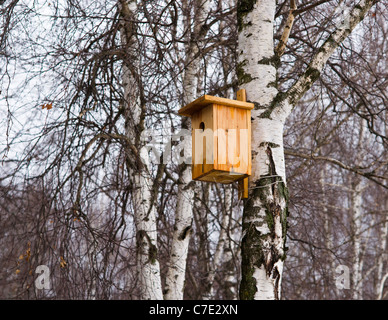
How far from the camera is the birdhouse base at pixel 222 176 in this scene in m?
3.44

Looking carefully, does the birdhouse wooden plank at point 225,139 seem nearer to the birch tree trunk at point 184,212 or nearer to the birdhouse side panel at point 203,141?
the birdhouse side panel at point 203,141

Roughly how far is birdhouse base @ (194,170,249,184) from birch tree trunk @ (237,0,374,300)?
10cm

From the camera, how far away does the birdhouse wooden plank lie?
11.3 feet

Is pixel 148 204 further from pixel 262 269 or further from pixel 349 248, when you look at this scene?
pixel 349 248

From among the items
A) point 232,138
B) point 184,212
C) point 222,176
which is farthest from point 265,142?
point 184,212

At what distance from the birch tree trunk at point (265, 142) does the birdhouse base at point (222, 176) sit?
10 cm

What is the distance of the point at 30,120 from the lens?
612cm

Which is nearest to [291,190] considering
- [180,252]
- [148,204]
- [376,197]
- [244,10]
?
[180,252]

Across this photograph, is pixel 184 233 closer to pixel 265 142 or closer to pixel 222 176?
pixel 222 176

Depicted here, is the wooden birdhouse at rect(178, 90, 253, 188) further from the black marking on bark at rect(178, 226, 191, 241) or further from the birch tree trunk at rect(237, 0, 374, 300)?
the black marking on bark at rect(178, 226, 191, 241)

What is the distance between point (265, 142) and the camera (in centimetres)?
346

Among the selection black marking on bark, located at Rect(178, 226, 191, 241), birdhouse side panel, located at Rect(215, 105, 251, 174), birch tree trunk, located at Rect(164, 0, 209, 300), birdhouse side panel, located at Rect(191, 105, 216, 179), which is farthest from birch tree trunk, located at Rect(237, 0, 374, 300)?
black marking on bark, located at Rect(178, 226, 191, 241)

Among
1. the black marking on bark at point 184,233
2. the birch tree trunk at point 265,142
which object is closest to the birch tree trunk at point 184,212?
the black marking on bark at point 184,233

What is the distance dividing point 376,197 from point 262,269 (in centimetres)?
1104
